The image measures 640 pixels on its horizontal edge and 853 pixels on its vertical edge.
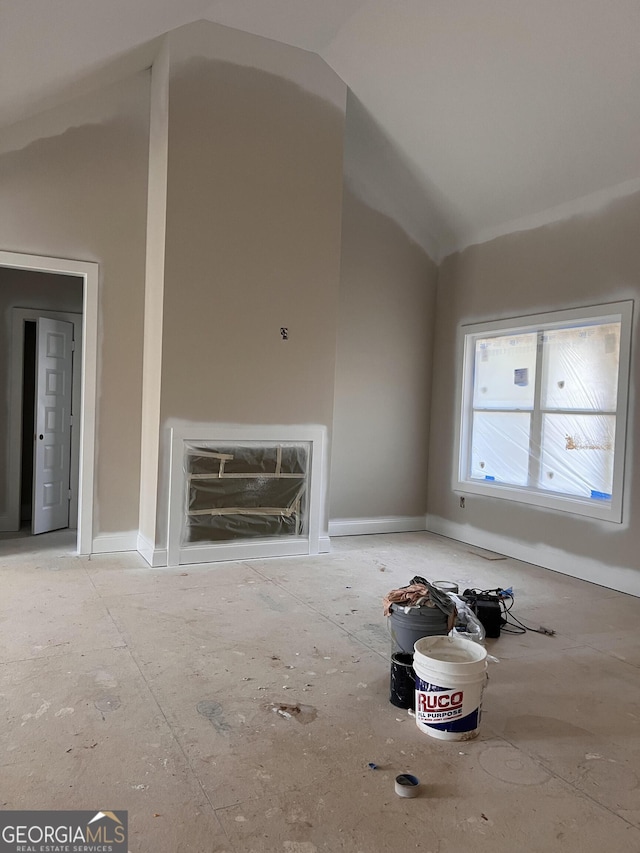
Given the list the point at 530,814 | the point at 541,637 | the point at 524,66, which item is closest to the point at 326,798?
the point at 530,814

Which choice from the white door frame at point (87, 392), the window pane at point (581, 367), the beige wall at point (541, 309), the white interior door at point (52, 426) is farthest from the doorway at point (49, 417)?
the window pane at point (581, 367)

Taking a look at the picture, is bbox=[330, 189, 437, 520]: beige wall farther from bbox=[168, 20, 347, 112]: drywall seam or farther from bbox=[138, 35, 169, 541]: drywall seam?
bbox=[138, 35, 169, 541]: drywall seam

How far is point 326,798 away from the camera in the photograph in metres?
2.11

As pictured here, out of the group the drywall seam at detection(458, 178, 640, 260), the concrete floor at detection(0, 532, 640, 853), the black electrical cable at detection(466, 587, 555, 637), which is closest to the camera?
the concrete floor at detection(0, 532, 640, 853)

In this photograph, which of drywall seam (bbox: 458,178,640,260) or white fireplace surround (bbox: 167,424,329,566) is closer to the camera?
drywall seam (bbox: 458,178,640,260)

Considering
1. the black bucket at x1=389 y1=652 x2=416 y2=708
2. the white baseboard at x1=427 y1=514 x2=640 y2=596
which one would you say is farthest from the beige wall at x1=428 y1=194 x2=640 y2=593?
the black bucket at x1=389 y1=652 x2=416 y2=708

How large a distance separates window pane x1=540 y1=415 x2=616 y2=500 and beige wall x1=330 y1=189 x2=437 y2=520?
1.52 meters

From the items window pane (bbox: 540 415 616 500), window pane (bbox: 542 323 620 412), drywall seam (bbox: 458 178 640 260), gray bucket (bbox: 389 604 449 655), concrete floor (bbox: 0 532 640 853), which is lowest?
concrete floor (bbox: 0 532 640 853)

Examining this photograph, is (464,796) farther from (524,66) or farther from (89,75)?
(89,75)

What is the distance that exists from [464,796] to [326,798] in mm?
458

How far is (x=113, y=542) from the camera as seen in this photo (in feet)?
17.2

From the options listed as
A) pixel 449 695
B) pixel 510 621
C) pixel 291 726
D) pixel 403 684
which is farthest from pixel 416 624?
pixel 510 621

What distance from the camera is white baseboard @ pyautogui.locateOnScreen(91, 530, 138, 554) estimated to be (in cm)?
518

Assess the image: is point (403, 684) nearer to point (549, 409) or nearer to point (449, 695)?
point (449, 695)
